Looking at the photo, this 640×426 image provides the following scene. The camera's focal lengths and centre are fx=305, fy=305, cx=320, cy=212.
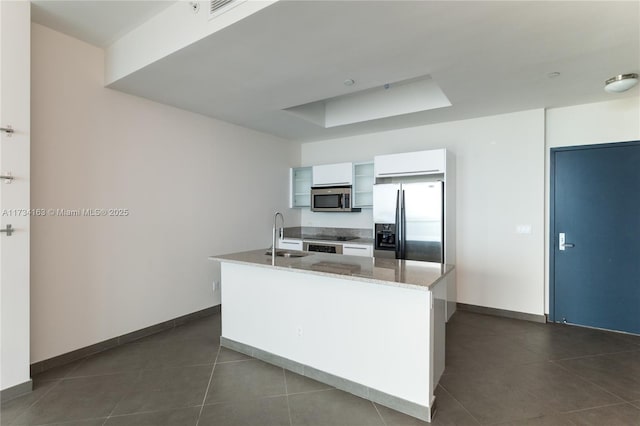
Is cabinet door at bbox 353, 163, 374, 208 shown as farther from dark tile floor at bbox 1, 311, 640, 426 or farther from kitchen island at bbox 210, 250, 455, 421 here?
dark tile floor at bbox 1, 311, 640, 426

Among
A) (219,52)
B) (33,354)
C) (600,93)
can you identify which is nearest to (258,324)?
(33,354)

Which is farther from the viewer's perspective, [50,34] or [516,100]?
[516,100]

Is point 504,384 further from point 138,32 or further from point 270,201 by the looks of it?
point 138,32

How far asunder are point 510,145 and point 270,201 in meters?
3.70

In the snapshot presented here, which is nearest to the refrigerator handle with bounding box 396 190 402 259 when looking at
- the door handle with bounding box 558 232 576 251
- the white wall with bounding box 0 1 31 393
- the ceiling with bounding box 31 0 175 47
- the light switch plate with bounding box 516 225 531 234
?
the light switch plate with bounding box 516 225 531 234

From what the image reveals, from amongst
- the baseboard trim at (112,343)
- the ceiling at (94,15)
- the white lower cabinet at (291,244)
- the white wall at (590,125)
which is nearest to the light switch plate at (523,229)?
the white wall at (590,125)

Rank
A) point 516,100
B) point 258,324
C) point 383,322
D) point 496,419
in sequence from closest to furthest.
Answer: point 496,419, point 383,322, point 258,324, point 516,100

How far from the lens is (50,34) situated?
9.12 ft

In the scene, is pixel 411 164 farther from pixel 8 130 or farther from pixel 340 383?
pixel 8 130

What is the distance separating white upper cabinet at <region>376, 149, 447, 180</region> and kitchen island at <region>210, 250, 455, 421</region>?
1821 mm

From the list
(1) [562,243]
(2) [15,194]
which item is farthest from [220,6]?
(1) [562,243]

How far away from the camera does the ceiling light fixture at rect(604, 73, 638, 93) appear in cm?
285

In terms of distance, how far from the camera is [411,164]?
4246mm

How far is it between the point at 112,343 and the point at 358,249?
3272 millimetres
